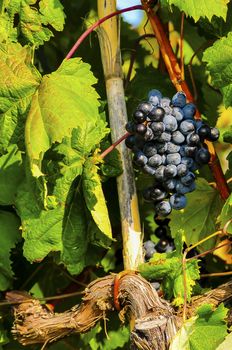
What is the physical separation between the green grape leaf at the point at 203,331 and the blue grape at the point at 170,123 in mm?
388

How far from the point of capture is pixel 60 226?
6.85 ft

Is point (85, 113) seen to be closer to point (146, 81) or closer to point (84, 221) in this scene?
point (84, 221)

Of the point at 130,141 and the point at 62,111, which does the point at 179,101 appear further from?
the point at 62,111

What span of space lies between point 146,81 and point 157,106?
49 cm

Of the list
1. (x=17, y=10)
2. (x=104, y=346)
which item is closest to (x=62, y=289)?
(x=104, y=346)

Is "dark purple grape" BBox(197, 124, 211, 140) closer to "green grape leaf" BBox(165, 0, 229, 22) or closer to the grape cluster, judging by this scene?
the grape cluster

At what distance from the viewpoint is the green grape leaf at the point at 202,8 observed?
1885 mm

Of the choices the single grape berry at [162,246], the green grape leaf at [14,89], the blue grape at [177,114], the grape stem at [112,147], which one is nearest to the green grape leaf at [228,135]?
the blue grape at [177,114]

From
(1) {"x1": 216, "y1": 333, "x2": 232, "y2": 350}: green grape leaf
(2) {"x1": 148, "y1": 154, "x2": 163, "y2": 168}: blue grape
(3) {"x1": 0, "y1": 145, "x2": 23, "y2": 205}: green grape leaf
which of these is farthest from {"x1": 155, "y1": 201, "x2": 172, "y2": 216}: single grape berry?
(3) {"x1": 0, "y1": 145, "x2": 23, "y2": 205}: green grape leaf

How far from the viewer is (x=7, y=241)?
2.24 m

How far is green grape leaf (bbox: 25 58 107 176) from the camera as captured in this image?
6.14 ft

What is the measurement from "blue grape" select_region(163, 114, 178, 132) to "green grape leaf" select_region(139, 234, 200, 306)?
232mm

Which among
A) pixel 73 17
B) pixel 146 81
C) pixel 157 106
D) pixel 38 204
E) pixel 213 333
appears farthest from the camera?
pixel 73 17

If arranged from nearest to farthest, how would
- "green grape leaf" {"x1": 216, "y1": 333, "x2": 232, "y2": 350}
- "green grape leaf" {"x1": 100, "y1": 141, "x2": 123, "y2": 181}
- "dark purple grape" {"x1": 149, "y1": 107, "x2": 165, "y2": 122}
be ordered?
1. "green grape leaf" {"x1": 216, "y1": 333, "x2": 232, "y2": 350}
2. "dark purple grape" {"x1": 149, "y1": 107, "x2": 165, "y2": 122}
3. "green grape leaf" {"x1": 100, "y1": 141, "x2": 123, "y2": 181}
